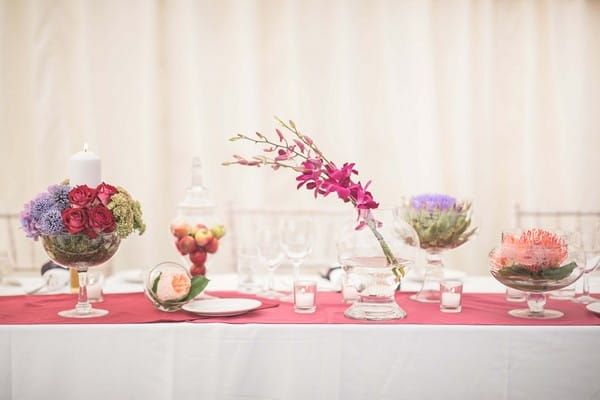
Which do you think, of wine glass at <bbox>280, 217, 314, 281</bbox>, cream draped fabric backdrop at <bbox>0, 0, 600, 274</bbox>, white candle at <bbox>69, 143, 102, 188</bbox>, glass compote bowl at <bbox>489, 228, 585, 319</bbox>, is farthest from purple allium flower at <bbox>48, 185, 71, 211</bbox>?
cream draped fabric backdrop at <bbox>0, 0, 600, 274</bbox>

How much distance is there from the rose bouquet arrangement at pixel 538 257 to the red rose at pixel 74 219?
2.84ft

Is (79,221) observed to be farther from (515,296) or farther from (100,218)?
(515,296)

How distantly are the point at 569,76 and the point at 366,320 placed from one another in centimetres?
274

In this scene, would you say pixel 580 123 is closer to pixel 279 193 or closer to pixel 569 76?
pixel 569 76

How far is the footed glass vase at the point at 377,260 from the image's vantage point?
1.50m

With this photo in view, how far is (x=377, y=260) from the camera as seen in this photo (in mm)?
1533

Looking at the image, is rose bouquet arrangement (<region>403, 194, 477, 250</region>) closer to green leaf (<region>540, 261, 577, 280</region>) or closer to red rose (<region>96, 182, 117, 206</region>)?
green leaf (<region>540, 261, 577, 280</region>)

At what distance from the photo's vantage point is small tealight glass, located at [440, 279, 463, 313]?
1559 mm

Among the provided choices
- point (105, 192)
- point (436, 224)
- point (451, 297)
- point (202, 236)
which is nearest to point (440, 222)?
point (436, 224)

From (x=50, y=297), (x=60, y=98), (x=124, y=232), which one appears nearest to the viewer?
(x=124, y=232)

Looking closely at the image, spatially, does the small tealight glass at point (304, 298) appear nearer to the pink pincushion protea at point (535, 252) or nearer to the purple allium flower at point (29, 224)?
the pink pincushion protea at point (535, 252)

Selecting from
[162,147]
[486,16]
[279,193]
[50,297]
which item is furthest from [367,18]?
[50,297]

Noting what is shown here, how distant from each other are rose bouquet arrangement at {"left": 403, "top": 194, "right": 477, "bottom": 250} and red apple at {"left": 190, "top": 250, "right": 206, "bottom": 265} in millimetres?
514

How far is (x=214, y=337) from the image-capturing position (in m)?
1.40
